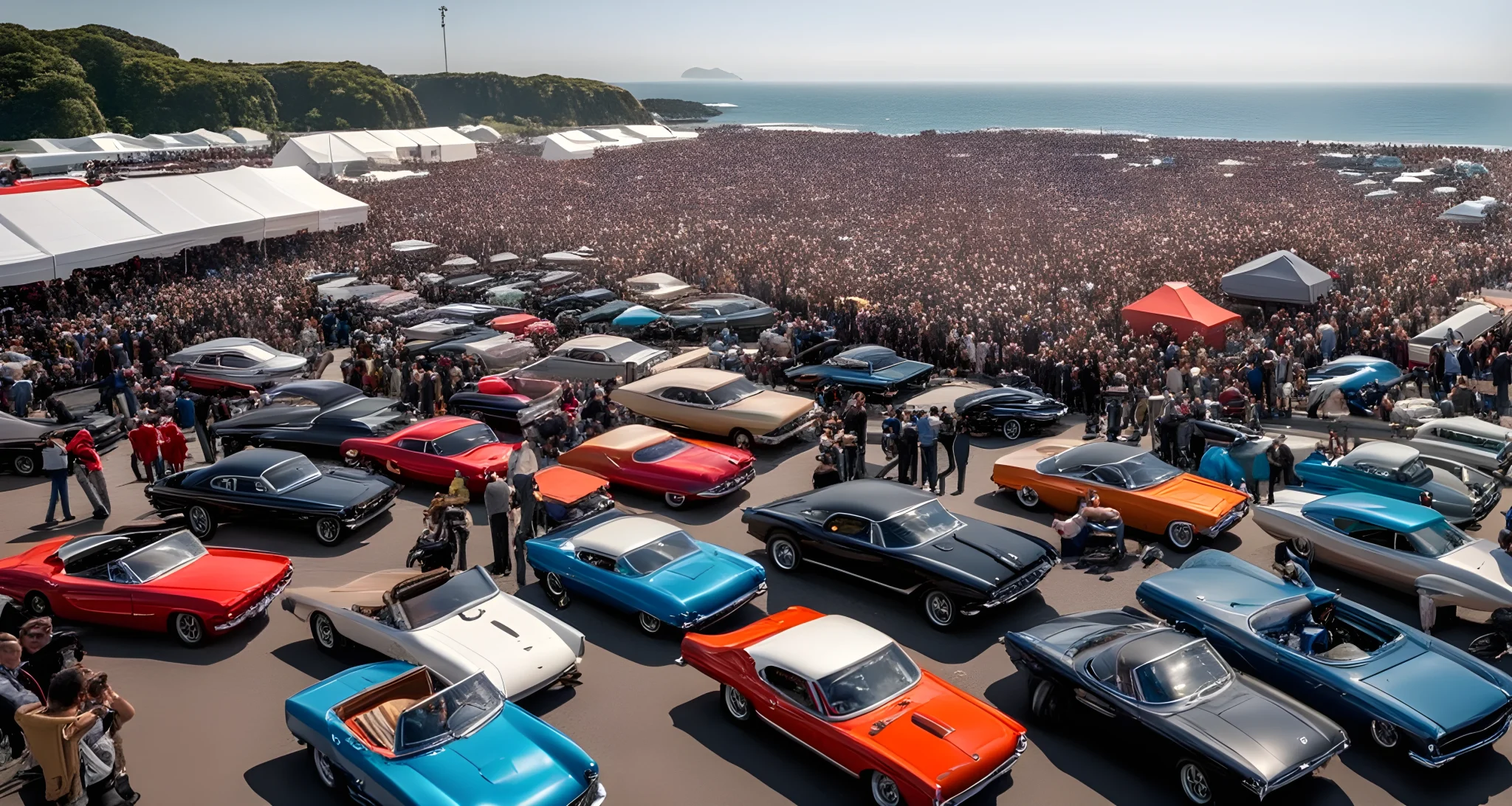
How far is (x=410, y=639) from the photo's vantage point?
A: 9.20 meters

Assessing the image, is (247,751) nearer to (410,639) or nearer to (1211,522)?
(410,639)

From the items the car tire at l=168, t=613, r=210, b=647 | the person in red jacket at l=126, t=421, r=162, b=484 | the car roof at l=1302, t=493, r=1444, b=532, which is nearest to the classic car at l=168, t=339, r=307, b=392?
the person in red jacket at l=126, t=421, r=162, b=484

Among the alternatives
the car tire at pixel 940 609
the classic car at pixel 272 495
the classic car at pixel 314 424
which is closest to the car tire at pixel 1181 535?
the car tire at pixel 940 609

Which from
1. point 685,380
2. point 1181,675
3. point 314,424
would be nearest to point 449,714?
point 1181,675

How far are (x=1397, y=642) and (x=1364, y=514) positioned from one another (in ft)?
10.1

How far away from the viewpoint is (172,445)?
51.7 ft

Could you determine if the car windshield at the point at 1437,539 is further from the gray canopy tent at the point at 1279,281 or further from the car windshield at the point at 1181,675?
the gray canopy tent at the point at 1279,281

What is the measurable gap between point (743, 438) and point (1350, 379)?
11.6 metres

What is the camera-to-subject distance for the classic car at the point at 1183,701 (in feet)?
24.2

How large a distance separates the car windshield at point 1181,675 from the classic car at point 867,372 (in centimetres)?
1171

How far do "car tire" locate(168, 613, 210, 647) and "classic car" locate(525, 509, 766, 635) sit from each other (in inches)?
133

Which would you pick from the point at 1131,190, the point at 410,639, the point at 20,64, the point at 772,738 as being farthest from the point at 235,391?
the point at 20,64

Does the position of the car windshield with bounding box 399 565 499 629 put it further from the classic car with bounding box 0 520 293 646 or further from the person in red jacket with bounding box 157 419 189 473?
the person in red jacket with bounding box 157 419 189 473

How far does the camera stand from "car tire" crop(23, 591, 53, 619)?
10562 mm
